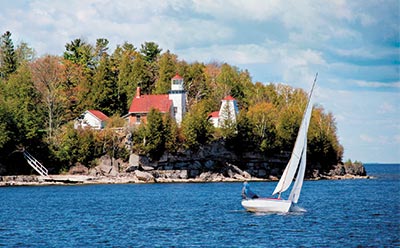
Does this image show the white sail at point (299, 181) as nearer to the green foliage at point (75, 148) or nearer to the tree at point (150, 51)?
A: the green foliage at point (75, 148)

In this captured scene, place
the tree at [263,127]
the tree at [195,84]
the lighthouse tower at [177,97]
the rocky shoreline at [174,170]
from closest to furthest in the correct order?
the rocky shoreline at [174,170], the lighthouse tower at [177,97], the tree at [263,127], the tree at [195,84]

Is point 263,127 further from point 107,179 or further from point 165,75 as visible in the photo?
point 107,179

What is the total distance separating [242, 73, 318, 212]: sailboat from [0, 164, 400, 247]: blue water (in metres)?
0.71

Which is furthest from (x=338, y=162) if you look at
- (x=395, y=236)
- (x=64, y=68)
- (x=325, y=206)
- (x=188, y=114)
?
(x=395, y=236)

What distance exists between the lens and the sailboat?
150ft

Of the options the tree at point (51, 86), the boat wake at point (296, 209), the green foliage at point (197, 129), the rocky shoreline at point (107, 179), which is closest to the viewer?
the boat wake at point (296, 209)

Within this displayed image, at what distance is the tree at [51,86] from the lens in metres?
93.9

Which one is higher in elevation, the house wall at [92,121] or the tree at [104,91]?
the tree at [104,91]

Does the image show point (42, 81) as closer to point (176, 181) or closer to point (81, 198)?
point (176, 181)

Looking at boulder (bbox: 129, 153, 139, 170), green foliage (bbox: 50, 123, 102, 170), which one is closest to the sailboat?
boulder (bbox: 129, 153, 139, 170)

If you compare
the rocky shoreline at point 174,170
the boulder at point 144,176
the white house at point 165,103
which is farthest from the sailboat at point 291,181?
the white house at point 165,103

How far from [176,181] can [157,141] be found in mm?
6386

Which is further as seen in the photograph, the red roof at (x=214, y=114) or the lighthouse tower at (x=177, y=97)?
the red roof at (x=214, y=114)

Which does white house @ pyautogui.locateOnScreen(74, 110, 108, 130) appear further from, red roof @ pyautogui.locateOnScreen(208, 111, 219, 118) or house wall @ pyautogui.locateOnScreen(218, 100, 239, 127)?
house wall @ pyautogui.locateOnScreen(218, 100, 239, 127)
